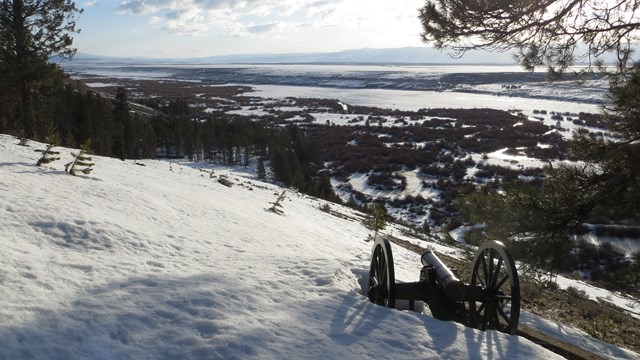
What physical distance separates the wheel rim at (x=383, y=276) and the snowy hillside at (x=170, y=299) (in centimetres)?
43

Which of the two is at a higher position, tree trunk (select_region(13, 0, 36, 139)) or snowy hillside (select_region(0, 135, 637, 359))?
tree trunk (select_region(13, 0, 36, 139))

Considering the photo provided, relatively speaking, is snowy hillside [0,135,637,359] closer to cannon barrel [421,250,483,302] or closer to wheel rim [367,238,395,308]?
wheel rim [367,238,395,308]

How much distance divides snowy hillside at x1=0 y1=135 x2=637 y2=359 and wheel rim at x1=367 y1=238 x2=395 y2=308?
1.42 feet

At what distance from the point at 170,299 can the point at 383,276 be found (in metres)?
3.24

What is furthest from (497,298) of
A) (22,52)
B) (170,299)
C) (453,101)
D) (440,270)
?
(453,101)

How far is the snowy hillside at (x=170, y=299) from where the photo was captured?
13.7 ft

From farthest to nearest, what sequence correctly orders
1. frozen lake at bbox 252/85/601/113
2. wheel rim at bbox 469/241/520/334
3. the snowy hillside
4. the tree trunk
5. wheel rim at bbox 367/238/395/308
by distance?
frozen lake at bbox 252/85/601/113 → the tree trunk → wheel rim at bbox 367/238/395/308 → wheel rim at bbox 469/241/520/334 → the snowy hillside

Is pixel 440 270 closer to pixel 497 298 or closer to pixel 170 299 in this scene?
pixel 497 298

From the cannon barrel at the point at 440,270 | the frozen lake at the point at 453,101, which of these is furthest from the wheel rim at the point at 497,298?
the frozen lake at the point at 453,101

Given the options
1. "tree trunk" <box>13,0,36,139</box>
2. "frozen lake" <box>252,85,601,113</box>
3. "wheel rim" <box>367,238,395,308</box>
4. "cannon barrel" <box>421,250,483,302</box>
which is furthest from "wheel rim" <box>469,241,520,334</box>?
"frozen lake" <box>252,85,601,113</box>

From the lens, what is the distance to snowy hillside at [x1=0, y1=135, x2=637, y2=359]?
165 inches

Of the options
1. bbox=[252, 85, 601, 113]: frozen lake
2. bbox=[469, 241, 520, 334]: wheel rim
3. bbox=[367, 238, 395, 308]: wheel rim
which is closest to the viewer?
bbox=[469, 241, 520, 334]: wheel rim

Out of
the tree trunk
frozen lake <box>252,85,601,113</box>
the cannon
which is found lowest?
the cannon

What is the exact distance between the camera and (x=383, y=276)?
22.2 feet
